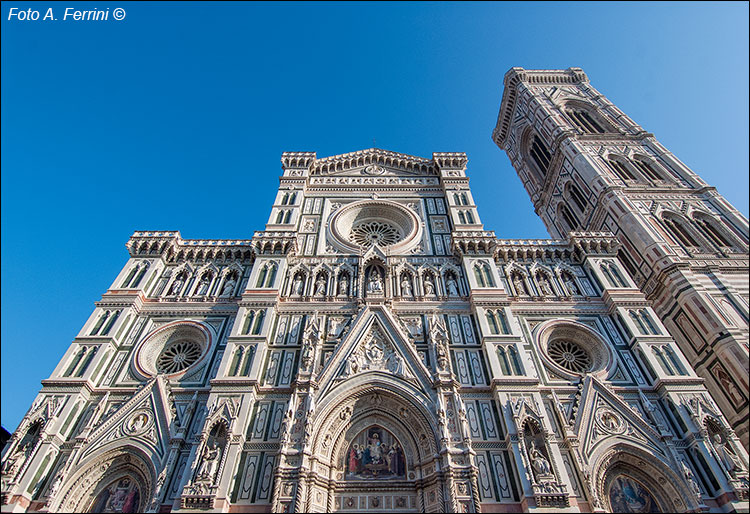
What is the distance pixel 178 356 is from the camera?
50.5 feet

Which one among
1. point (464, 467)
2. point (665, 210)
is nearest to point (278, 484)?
point (464, 467)

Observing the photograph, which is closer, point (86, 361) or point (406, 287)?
point (86, 361)

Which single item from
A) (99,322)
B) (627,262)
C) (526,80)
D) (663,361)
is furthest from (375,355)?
(526,80)

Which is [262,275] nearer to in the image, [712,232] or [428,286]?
[428,286]

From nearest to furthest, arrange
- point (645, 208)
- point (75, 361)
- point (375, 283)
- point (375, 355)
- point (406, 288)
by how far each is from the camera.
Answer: point (75, 361), point (375, 355), point (375, 283), point (406, 288), point (645, 208)

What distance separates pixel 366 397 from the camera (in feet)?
44.6

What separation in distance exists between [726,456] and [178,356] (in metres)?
16.6

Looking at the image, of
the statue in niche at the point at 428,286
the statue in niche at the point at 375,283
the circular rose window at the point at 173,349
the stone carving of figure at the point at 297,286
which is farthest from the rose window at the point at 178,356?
the statue in niche at the point at 428,286

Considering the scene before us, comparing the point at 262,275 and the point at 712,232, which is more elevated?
the point at 712,232

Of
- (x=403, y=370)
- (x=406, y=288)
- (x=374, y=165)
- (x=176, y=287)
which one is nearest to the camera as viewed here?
(x=403, y=370)

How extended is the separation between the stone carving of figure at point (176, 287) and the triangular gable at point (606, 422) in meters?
14.4

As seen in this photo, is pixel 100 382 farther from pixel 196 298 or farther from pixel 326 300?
pixel 326 300

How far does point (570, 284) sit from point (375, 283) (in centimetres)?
770

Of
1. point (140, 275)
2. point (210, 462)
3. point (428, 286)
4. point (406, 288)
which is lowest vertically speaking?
point (210, 462)
